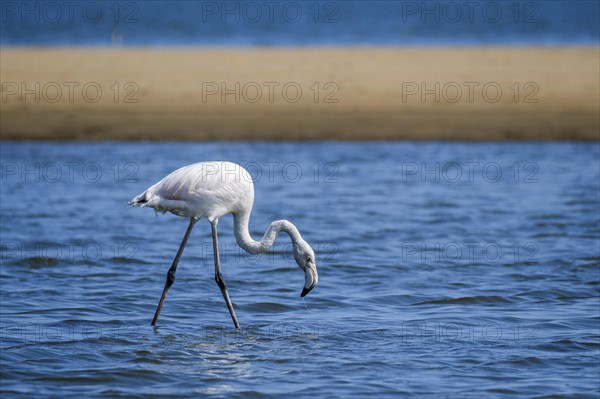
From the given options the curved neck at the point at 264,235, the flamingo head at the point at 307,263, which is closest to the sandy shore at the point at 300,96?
the curved neck at the point at 264,235

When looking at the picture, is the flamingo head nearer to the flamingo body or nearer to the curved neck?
the curved neck

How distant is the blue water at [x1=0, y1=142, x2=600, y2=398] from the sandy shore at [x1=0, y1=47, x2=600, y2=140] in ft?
4.68

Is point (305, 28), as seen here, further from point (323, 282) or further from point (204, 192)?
point (204, 192)

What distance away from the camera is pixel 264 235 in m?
8.75

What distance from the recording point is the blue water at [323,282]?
24.0 ft

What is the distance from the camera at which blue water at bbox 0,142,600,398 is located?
7309mm

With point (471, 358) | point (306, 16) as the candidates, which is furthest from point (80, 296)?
point (306, 16)

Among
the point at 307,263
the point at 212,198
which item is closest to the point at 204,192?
the point at 212,198

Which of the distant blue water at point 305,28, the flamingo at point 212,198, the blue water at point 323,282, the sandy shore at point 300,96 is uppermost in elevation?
the distant blue water at point 305,28

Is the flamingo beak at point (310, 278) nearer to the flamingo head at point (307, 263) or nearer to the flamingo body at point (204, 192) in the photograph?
the flamingo head at point (307, 263)

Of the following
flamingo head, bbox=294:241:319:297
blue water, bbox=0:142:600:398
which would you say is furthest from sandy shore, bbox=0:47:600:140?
flamingo head, bbox=294:241:319:297

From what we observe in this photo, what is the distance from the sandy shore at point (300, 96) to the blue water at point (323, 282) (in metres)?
1.43

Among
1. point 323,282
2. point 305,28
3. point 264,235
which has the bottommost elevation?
point 323,282

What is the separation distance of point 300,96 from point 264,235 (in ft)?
41.5
